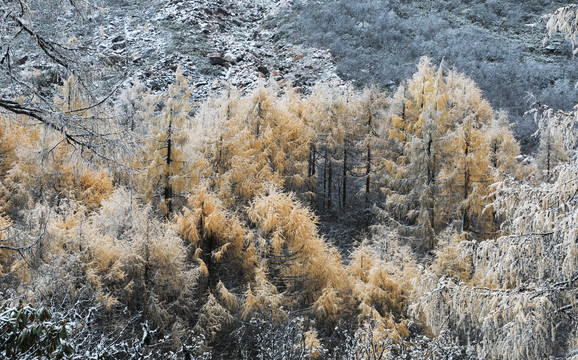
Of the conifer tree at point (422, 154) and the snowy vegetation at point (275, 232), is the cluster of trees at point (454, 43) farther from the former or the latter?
the conifer tree at point (422, 154)

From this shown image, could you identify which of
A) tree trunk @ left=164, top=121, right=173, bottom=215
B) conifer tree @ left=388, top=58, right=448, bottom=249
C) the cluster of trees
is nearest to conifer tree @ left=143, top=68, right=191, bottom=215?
tree trunk @ left=164, top=121, right=173, bottom=215

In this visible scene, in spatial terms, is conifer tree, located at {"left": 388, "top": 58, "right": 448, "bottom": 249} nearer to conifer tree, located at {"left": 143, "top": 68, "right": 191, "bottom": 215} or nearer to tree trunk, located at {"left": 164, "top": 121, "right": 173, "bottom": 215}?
conifer tree, located at {"left": 143, "top": 68, "right": 191, "bottom": 215}

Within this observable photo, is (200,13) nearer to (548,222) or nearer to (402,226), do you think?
(402,226)

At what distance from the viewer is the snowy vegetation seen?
12.9 ft

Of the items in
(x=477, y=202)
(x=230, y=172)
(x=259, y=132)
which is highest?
(x=259, y=132)

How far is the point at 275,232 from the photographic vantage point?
12219 millimetres

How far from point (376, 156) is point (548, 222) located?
17964 mm

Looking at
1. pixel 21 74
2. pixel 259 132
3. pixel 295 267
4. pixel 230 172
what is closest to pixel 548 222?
pixel 21 74

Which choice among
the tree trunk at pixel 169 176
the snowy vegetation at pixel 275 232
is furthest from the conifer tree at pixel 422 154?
the tree trunk at pixel 169 176

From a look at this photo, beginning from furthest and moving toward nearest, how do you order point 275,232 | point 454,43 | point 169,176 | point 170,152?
point 454,43 → point 170,152 → point 169,176 → point 275,232

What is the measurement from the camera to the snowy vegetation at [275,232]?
3941 mm

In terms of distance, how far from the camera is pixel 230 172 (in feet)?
51.9

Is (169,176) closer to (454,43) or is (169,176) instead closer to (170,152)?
(170,152)

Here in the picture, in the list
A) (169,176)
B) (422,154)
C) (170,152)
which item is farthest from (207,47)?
(422,154)
